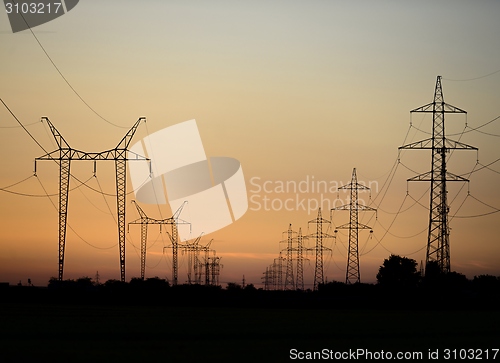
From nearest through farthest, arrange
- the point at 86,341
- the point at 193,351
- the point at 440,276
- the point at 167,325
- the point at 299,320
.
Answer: the point at 193,351 → the point at 86,341 → the point at 167,325 → the point at 299,320 → the point at 440,276

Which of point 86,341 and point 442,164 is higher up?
point 442,164

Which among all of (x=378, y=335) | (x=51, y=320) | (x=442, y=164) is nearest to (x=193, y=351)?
(x=378, y=335)

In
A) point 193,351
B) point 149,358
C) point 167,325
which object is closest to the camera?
point 149,358

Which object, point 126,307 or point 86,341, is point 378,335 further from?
point 126,307

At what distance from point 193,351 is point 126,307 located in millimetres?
42612

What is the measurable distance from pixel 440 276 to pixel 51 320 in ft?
167

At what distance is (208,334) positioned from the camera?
5106 cm

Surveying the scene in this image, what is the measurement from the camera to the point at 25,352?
123 feet

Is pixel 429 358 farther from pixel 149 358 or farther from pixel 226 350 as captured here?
pixel 149 358

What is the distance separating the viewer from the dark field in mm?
38750

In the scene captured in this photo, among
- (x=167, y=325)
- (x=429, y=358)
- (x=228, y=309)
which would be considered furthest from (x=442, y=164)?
(x=429, y=358)

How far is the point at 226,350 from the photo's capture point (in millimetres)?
41438

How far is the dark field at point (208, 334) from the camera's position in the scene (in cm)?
3875

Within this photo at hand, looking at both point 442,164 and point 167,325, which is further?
point 442,164
